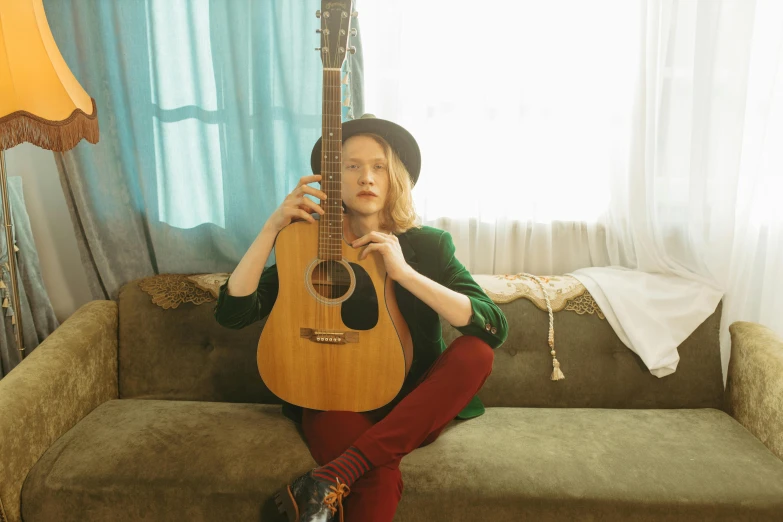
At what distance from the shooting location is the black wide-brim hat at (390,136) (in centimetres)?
158

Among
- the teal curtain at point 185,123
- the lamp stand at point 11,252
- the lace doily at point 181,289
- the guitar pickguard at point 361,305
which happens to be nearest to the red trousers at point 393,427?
the guitar pickguard at point 361,305

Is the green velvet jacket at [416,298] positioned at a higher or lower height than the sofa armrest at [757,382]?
higher

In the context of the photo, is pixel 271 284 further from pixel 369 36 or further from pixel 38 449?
pixel 369 36

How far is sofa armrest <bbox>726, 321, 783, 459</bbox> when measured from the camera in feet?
5.29

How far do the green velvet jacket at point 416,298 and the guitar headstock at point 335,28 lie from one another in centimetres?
52

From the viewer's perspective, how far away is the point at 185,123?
6.57 ft

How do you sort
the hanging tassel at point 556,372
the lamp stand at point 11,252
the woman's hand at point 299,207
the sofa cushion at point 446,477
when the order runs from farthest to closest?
the hanging tassel at point 556,372
the lamp stand at point 11,252
the woman's hand at point 299,207
the sofa cushion at point 446,477

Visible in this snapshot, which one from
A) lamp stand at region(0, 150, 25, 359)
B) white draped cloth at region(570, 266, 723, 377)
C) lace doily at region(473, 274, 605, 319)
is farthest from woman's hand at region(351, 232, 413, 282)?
lamp stand at region(0, 150, 25, 359)

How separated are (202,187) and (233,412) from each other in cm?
80

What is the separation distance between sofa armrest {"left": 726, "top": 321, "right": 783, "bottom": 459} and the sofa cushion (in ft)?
0.24

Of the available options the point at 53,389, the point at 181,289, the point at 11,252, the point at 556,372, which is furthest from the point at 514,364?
the point at 11,252

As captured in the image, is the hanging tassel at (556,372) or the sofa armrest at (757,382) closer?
the sofa armrest at (757,382)

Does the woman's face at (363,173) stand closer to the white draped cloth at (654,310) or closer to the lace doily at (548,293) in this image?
the lace doily at (548,293)

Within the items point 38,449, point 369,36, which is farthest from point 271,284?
point 369,36
